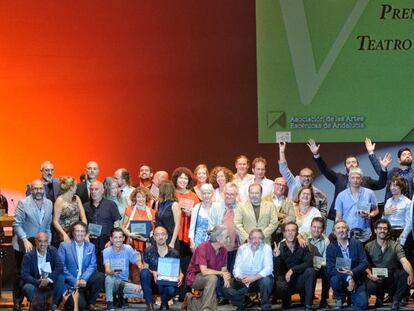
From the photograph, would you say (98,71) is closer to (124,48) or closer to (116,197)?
(124,48)

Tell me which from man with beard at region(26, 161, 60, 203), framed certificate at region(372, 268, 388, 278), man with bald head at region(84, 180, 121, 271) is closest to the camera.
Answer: framed certificate at region(372, 268, 388, 278)

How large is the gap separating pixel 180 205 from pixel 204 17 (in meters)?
2.54

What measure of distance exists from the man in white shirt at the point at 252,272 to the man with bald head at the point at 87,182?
1.63 meters

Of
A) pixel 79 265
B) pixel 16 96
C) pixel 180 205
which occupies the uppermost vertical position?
pixel 16 96

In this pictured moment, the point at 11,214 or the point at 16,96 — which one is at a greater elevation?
the point at 16,96

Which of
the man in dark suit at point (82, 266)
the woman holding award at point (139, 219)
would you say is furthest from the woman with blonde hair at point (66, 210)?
the woman holding award at point (139, 219)

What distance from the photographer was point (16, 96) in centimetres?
1024

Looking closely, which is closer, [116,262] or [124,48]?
[116,262]

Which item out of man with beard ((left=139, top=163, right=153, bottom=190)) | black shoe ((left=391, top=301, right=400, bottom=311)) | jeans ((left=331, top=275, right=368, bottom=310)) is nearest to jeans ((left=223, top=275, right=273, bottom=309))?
jeans ((left=331, top=275, right=368, bottom=310))

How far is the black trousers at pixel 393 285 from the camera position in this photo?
821 cm

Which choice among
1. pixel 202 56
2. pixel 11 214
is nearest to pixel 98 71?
pixel 202 56

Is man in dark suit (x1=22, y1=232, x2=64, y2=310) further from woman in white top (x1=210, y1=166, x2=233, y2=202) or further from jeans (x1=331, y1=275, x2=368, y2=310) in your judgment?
jeans (x1=331, y1=275, x2=368, y2=310)

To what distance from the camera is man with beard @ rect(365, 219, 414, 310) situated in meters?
8.21

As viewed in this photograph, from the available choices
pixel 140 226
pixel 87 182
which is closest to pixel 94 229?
pixel 140 226
